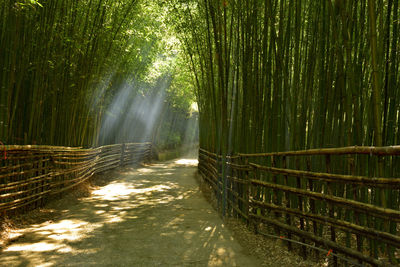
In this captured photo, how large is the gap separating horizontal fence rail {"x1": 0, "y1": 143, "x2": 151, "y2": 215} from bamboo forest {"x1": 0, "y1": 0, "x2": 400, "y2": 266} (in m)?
0.02

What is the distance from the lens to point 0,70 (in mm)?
3389

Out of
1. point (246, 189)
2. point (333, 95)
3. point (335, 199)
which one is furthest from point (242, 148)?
point (335, 199)

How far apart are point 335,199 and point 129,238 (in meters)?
1.83

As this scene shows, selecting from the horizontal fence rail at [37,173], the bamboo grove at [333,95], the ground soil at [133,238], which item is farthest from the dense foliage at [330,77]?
the horizontal fence rail at [37,173]

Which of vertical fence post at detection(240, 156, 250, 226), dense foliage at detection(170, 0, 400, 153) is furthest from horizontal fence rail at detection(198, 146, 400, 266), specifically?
dense foliage at detection(170, 0, 400, 153)

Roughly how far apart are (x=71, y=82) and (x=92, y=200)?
1712mm

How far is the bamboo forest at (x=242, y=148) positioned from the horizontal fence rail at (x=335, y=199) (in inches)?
0.5

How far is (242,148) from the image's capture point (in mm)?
4105

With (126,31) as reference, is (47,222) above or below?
below

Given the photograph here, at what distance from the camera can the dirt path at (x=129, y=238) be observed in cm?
252

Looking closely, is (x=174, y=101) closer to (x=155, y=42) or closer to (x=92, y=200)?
(x=155, y=42)

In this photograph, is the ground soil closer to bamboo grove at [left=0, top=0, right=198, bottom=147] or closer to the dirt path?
the dirt path

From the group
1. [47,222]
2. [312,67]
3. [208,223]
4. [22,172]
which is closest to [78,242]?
[47,222]

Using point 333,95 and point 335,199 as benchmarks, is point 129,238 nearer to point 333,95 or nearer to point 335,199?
point 335,199
